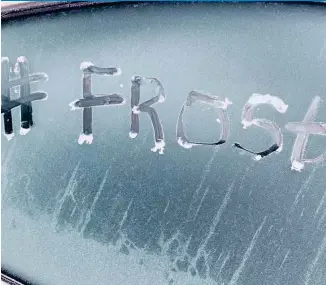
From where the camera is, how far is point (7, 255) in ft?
3.20

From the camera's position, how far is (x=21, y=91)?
0.94 meters

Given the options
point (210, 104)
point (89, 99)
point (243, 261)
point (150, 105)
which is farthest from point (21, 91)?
point (243, 261)

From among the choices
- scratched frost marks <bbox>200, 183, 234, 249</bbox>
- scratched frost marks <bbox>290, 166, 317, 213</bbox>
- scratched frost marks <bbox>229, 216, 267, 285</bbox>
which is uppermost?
scratched frost marks <bbox>290, 166, 317, 213</bbox>

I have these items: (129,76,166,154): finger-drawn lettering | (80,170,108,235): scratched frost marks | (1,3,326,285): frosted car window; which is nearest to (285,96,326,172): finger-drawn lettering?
(1,3,326,285): frosted car window

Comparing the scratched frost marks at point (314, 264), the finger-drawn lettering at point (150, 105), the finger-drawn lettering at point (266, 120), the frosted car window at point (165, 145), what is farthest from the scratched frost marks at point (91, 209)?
the scratched frost marks at point (314, 264)

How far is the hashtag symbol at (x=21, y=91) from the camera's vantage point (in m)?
0.94

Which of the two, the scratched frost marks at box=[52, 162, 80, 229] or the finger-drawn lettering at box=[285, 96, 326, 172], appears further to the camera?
the scratched frost marks at box=[52, 162, 80, 229]

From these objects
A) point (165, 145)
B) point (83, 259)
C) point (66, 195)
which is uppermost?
point (165, 145)

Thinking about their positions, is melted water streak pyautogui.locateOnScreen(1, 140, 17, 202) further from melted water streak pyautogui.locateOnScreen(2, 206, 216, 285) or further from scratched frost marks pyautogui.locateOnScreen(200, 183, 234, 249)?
scratched frost marks pyautogui.locateOnScreen(200, 183, 234, 249)

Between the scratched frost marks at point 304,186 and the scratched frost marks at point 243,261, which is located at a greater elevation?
the scratched frost marks at point 304,186

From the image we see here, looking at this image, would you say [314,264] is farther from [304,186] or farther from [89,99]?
[89,99]

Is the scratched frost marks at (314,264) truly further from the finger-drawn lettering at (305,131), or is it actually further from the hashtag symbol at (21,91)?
the hashtag symbol at (21,91)

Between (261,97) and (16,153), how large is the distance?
464 mm

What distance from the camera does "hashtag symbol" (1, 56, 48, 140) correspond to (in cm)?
94
